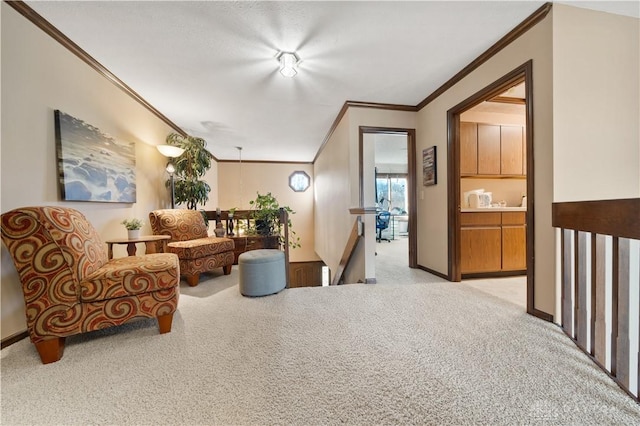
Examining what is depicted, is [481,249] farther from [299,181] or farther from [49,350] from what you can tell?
[299,181]

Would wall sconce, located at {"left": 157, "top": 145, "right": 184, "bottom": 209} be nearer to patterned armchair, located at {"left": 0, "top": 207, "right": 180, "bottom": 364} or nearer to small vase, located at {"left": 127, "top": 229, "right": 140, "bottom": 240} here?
small vase, located at {"left": 127, "top": 229, "right": 140, "bottom": 240}

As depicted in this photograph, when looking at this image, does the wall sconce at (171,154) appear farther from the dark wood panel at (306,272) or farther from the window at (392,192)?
the window at (392,192)

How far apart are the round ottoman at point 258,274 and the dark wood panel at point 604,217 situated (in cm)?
234

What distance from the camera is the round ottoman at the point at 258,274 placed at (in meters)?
2.36

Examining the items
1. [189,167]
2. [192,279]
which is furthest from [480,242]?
[189,167]

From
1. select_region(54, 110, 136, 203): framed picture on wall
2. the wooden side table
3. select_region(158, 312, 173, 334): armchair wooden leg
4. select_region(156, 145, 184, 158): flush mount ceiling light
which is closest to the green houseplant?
select_region(156, 145, 184, 158): flush mount ceiling light

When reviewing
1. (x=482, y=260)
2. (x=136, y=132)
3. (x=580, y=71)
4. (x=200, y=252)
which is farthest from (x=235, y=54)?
(x=482, y=260)

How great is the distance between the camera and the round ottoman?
2.36 m

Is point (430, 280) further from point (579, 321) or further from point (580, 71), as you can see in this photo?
point (580, 71)

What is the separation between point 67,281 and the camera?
55.6 inches

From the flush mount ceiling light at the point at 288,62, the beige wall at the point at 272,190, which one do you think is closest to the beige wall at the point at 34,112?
the flush mount ceiling light at the point at 288,62

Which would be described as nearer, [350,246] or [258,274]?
[258,274]

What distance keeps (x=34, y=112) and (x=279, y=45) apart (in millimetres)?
1997

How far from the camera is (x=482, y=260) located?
2912 mm
